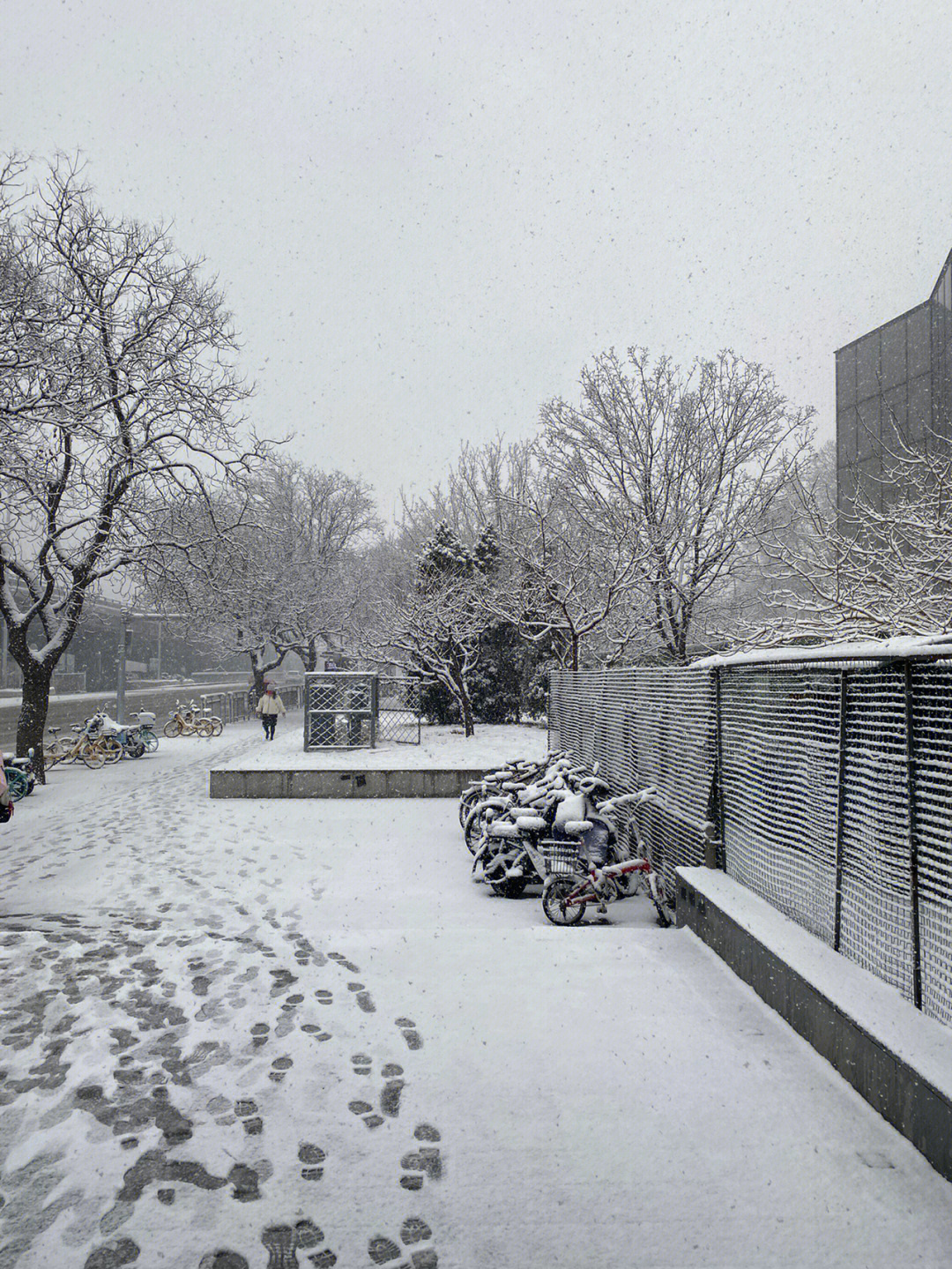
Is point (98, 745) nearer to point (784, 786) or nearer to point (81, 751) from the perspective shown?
point (81, 751)

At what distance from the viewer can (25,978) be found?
4859mm

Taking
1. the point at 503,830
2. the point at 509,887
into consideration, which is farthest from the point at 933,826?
the point at 509,887

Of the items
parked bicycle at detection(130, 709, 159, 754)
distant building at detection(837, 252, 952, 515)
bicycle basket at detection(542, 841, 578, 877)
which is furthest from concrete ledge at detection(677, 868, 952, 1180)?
parked bicycle at detection(130, 709, 159, 754)

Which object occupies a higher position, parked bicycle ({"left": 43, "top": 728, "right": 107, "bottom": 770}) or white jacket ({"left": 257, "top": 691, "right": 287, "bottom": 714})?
white jacket ({"left": 257, "top": 691, "right": 287, "bottom": 714})

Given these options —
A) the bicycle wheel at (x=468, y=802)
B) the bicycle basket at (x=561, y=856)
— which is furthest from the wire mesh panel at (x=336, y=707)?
the bicycle basket at (x=561, y=856)

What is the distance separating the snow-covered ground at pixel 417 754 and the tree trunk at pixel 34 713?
3.36 m

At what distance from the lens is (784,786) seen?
15.6ft

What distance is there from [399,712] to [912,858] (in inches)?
679

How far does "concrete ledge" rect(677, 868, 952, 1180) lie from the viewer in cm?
284

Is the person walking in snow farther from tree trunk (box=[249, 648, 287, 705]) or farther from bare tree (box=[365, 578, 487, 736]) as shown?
tree trunk (box=[249, 648, 287, 705])

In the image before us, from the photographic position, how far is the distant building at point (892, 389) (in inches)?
792

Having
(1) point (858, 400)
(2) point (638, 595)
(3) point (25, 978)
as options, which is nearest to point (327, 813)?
(3) point (25, 978)

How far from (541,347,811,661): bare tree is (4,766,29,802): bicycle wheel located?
13.0 meters

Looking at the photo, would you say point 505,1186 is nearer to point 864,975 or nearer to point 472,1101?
point 472,1101
